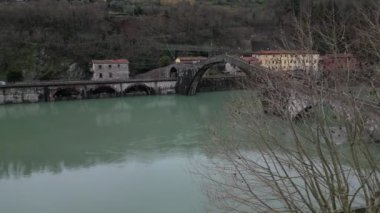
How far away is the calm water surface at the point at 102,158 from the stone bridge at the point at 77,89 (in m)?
2.81

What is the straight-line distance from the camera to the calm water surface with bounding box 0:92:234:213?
1140 cm

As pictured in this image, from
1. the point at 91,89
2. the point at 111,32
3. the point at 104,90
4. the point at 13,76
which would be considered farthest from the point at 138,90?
the point at 111,32

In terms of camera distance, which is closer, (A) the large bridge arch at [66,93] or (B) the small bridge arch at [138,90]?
(A) the large bridge arch at [66,93]

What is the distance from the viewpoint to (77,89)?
34.2 meters

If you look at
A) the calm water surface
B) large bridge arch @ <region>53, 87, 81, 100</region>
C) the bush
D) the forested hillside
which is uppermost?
Result: the forested hillside

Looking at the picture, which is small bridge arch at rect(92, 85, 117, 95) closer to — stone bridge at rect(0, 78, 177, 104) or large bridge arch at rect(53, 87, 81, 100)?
stone bridge at rect(0, 78, 177, 104)

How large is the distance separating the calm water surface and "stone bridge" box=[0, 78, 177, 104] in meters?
2.81

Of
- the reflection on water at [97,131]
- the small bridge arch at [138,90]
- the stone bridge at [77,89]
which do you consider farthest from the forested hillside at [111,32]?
the reflection on water at [97,131]

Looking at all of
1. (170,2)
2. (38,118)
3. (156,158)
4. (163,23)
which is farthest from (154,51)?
(156,158)

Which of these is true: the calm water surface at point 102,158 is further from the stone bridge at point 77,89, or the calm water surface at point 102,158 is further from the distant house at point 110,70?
the distant house at point 110,70

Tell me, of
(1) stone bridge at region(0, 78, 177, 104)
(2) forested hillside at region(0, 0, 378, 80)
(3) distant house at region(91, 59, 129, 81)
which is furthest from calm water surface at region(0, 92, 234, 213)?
(2) forested hillside at region(0, 0, 378, 80)

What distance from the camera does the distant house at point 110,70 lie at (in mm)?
38938

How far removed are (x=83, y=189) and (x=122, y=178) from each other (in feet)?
4.09

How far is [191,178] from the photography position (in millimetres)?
12773
